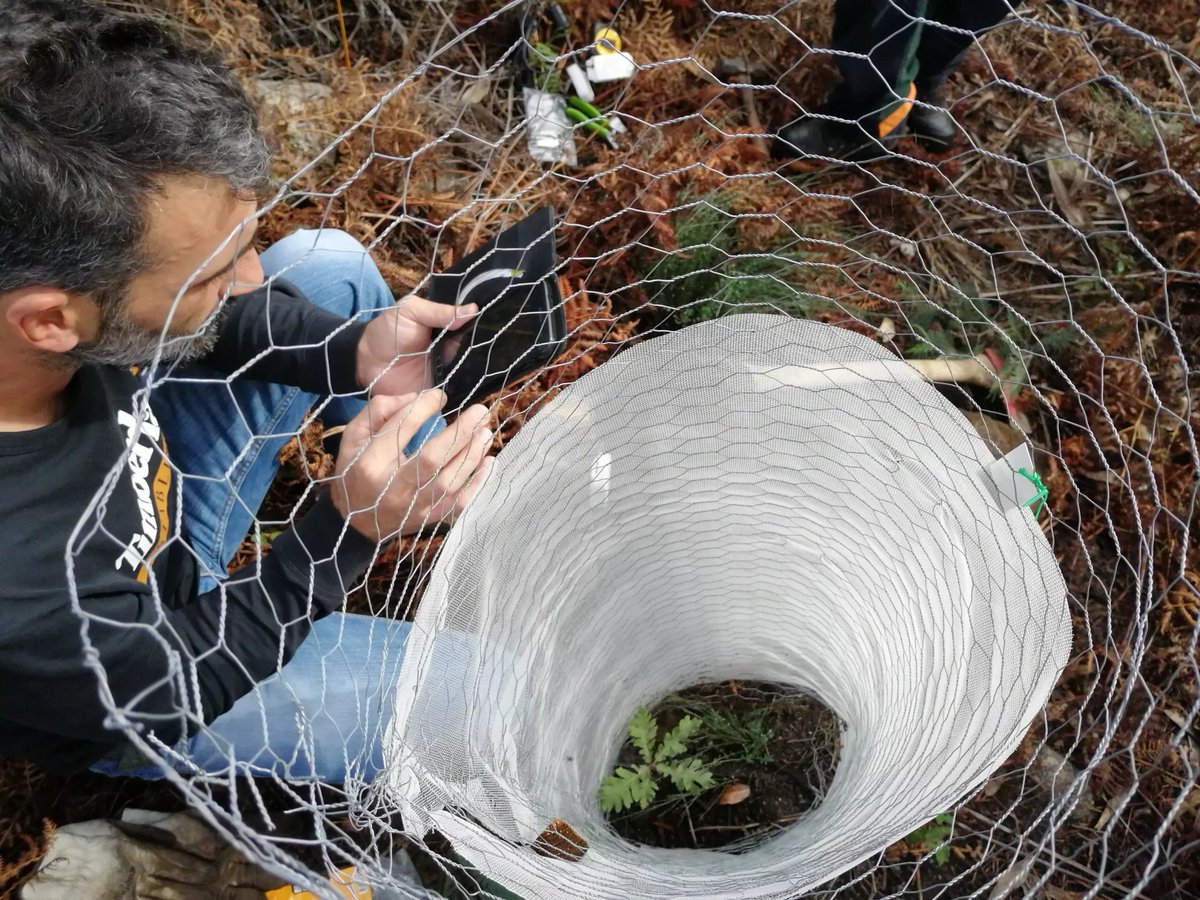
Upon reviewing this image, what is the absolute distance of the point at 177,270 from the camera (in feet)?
3.01

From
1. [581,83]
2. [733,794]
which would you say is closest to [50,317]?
[733,794]

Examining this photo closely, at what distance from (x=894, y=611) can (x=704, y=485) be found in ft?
1.01

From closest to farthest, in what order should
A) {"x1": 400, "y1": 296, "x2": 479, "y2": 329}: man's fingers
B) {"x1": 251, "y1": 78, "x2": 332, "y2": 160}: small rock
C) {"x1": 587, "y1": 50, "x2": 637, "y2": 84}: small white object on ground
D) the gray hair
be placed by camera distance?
1. the gray hair
2. {"x1": 400, "y1": 296, "x2": 479, "y2": 329}: man's fingers
3. {"x1": 251, "y1": 78, "x2": 332, "y2": 160}: small rock
4. {"x1": 587, "y1": 50, "x2": 637, "y2": 84}: small white object on ground

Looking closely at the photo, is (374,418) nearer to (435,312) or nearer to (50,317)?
(435,312)

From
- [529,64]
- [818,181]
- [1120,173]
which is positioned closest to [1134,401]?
[1120,173]

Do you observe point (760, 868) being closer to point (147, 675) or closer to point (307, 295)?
point (147, 675)

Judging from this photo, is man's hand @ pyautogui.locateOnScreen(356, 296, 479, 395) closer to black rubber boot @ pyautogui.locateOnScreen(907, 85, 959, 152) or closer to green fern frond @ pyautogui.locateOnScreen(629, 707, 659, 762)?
green fern frond @ pyautogui.locateOnScreen(629, 707, 659, 762)

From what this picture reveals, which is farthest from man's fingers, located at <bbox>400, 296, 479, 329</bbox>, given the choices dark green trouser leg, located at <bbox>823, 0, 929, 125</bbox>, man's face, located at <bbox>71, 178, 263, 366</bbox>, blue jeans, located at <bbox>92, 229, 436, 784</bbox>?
dark green trouser leg, located at <bbox>823, 0, 929, 125</bbox>

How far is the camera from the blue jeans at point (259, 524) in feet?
3.94

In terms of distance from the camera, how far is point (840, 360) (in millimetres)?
1090

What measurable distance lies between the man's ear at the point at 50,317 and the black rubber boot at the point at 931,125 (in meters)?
1.68

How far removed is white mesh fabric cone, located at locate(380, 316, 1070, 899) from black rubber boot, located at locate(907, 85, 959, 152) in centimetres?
110

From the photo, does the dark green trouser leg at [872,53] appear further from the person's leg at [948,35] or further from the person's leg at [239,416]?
the person's leg at [239,416]

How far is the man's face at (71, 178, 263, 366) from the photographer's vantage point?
0.88 m
